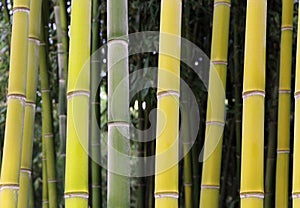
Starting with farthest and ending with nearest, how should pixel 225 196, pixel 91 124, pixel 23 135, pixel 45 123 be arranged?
pixel 225 196 < pixel 91 124 < pixel 45 123 < pixel 23 135

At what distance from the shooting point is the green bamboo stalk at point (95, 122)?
208 centimetres

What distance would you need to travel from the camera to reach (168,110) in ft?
4.70

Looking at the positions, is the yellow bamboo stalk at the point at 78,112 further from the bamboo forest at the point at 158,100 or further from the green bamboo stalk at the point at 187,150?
the green bamboo stalk at the point at 187,150

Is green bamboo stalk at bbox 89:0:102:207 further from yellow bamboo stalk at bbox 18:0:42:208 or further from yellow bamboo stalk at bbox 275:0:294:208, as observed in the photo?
yellow bamboo stalk at bbox 275:0:294:208

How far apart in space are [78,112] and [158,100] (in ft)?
0.66

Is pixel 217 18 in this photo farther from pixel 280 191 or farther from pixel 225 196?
pixel 225 196

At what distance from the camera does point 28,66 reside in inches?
66.1

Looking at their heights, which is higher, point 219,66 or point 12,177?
point 219,66

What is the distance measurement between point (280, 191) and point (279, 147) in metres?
0.13

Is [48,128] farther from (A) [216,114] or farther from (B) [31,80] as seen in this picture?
(A) [216,114]

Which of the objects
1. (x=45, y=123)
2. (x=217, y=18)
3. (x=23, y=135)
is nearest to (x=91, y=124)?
(x=45, y=123)

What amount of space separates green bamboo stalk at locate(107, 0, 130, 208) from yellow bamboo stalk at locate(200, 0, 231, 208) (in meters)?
0.39

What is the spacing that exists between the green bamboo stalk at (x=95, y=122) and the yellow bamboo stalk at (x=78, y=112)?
631 mm

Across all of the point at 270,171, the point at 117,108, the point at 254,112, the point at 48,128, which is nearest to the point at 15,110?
the point at 117,108
